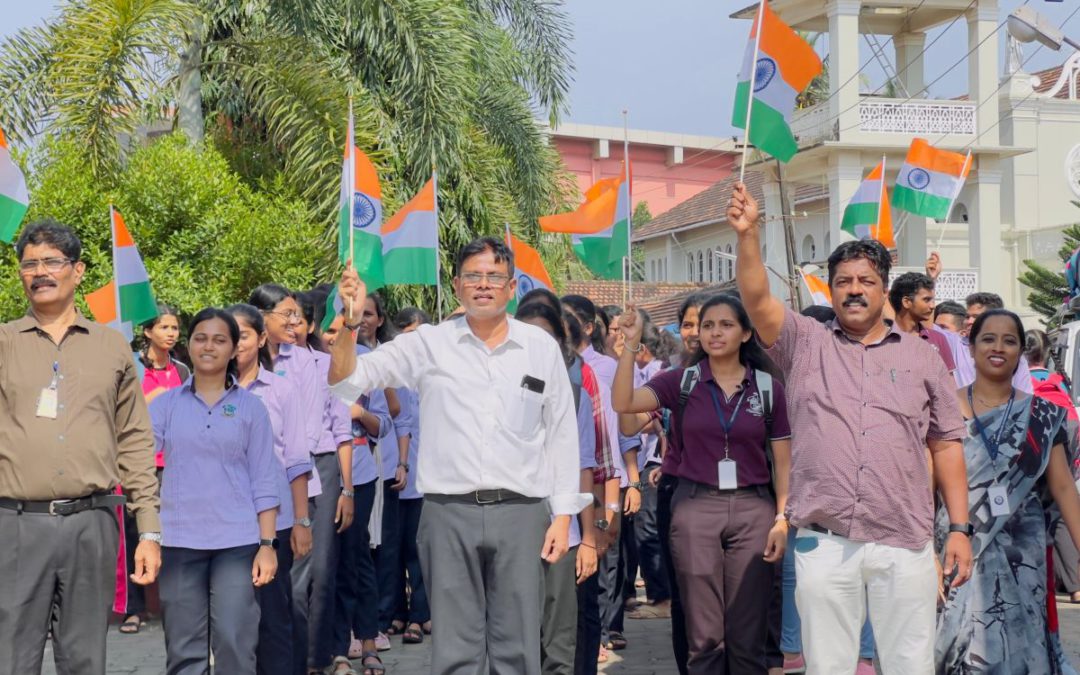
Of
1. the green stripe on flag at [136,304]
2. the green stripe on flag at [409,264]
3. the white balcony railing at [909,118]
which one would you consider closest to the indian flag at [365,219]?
the green stripe on flag at [409,264]

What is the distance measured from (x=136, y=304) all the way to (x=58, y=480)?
4170 millimetres

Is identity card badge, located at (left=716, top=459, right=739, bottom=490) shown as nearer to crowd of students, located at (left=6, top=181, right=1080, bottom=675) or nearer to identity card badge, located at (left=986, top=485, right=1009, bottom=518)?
crowd of students, located at (left=6, top=181, right=1080, bottom=675)

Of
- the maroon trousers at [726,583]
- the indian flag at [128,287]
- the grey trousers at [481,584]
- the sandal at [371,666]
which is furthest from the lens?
the indian flag at [128,287]

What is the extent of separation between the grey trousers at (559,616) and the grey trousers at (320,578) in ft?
4.95

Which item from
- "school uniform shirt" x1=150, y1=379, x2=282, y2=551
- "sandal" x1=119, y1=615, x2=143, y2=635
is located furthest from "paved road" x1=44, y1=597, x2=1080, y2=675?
"school uniform shirt" x1=150, y1=379, x2=282, y2=551

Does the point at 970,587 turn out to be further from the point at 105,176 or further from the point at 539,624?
the point at 105,176

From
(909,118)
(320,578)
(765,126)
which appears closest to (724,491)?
(765,126)

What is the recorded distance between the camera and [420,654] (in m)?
8.80

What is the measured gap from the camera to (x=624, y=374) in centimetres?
648

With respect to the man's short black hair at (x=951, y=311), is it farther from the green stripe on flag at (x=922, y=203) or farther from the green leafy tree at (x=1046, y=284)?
the green leafy tree at (x=1046, y=284)

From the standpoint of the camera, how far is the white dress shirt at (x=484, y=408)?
5527 millimetres

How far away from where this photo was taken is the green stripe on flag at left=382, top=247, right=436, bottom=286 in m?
10.9

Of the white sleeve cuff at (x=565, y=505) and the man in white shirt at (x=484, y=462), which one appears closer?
the man in white shirt at (x=484, y=462)

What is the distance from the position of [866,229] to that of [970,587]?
9.29 m
